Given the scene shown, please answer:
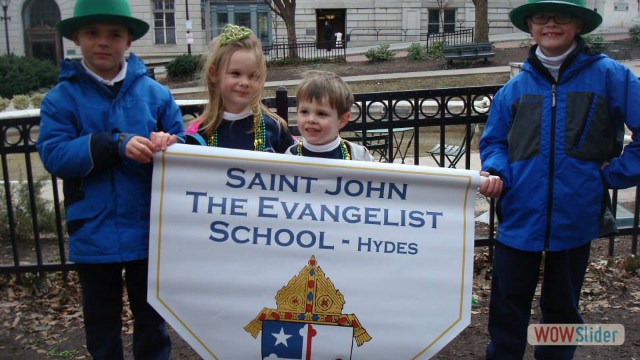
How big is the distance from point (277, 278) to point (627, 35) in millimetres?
35600

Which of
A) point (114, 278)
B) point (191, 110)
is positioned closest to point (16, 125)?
point (191, 110)

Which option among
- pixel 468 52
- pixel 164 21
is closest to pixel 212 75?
pixel 468 52

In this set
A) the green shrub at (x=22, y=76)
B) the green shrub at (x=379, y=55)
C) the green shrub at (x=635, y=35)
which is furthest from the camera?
the green shrub at (x=635, y=35)

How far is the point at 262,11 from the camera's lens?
1538 inches

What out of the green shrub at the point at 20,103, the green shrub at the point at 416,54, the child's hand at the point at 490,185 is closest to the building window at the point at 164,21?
the green shrub at the point at 416,54

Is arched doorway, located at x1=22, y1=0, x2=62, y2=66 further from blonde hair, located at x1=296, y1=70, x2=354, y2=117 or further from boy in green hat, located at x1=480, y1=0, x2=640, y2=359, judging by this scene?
boy in green hat, located at x1=480, y1=0, x2=640, y2=359

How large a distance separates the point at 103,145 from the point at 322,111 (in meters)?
0.91

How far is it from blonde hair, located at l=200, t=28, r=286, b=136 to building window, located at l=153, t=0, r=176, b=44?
121 feet

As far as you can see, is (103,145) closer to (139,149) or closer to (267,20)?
(139,149)

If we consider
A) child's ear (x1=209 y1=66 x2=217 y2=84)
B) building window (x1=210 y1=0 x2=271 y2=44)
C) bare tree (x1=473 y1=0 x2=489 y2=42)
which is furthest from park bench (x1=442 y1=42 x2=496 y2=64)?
child's ear (x1=209 y1=66 x2=217 y2=84)

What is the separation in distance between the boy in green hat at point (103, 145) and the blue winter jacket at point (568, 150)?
1.53 m

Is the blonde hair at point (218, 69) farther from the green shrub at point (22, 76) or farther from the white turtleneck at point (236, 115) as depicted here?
the green shrub at point (22, 76)

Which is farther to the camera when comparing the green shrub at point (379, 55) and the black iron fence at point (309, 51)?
the black iron fence at point (309, 51)

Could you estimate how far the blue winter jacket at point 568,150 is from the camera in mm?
2832
